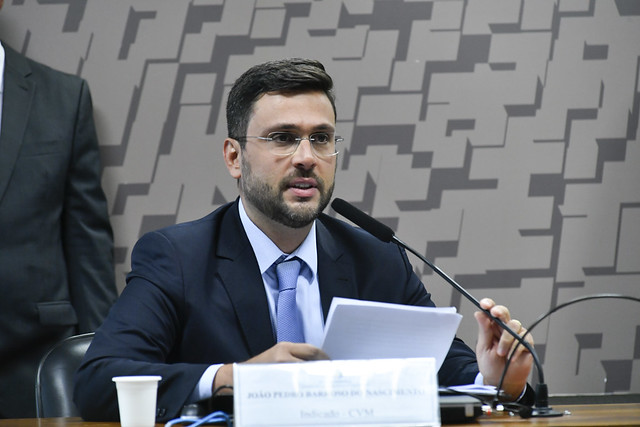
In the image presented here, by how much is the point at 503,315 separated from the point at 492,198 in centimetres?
128

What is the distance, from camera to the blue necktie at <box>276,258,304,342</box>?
1992 mm

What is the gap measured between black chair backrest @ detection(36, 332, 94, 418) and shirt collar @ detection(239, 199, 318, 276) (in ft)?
1.56

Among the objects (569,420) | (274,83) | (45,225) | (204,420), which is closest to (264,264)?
(274,83)

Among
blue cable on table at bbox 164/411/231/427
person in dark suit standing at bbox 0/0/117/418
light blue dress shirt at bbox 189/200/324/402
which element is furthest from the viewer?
person in dark suit standing at bbox 0/0/117/418

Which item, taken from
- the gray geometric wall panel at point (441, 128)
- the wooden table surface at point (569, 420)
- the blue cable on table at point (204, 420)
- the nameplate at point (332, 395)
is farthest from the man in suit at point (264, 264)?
the gray geometric wall panel at point (441, 128)

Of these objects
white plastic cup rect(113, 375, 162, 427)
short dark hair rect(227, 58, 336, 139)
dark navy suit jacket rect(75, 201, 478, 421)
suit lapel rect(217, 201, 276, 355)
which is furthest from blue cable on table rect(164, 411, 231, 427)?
short dark hair rect(227, 58, 336, 139)

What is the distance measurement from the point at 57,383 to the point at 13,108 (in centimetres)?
113

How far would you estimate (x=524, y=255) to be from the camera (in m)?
3.00

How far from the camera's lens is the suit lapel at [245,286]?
77.9 inches

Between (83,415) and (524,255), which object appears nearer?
(83,415)

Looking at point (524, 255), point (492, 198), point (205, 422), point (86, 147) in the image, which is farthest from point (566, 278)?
point (205, 422)

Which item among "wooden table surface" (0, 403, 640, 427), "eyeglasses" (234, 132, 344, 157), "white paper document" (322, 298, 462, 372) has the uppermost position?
"eyeglasses" (234, 132, 344, 157)

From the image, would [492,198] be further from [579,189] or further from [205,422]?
[205,422]

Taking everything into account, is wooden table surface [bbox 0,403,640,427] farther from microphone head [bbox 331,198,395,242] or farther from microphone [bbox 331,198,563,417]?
microphone head [bbox 331,198,395,242]
